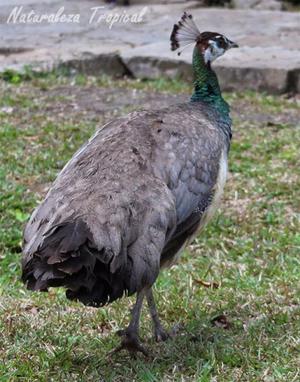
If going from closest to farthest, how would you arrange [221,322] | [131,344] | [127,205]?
[127,205]
[131,344]
[221,322]

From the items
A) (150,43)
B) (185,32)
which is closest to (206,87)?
(185,32)

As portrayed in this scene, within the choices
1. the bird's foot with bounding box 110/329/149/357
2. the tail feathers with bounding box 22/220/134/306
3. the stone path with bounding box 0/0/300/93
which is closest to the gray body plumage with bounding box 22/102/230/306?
the tail feathers with bounding box 22/220/134/306

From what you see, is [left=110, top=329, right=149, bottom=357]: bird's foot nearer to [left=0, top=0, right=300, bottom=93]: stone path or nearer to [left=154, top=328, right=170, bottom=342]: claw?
[left=154, top=328, right=170, bottom=342]: claw

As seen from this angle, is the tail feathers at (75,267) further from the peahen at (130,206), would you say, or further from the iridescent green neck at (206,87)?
the iridescent green neck at (206,87)

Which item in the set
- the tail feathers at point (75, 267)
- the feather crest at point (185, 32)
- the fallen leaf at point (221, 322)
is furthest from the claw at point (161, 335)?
the feather crest at point (185, 32)

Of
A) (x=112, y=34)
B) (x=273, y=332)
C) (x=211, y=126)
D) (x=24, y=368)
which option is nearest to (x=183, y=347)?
(x=273, y=332)

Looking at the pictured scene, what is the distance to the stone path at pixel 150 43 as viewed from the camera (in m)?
10.2

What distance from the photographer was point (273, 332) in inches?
184

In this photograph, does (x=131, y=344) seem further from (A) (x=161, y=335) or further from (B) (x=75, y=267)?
(B) (x=75, y=267)

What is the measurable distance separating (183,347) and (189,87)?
5.89 metres

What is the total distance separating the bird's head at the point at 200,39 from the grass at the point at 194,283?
1.30 meters

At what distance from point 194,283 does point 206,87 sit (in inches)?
44.2

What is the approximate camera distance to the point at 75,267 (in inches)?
147

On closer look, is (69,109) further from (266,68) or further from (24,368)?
(24,368)
